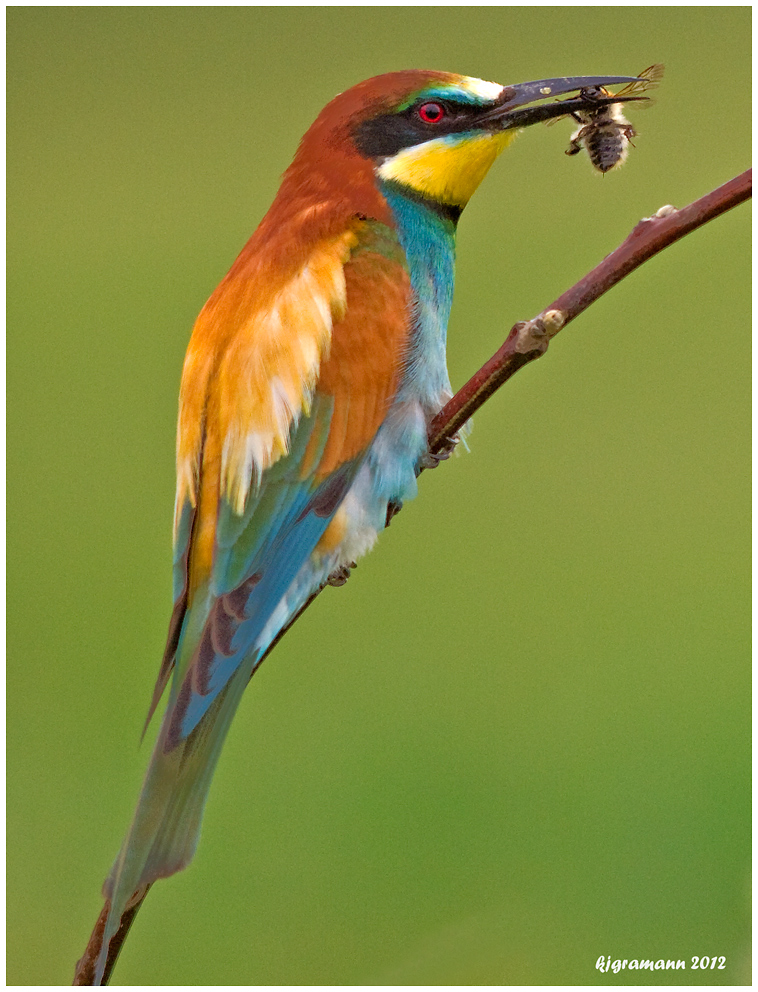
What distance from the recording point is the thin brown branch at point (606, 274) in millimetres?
1007

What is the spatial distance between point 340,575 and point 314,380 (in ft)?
1.10

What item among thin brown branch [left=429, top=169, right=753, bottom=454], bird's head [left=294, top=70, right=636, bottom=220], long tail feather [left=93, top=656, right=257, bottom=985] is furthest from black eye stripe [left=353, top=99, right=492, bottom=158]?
long tail feather [left=93, top=656, right=257, bottom=985]

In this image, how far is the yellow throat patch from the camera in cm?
158

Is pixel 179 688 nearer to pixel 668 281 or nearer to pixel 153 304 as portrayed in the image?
pixel 153 304

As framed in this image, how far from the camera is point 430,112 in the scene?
1569mm

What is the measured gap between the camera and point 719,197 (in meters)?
1.00

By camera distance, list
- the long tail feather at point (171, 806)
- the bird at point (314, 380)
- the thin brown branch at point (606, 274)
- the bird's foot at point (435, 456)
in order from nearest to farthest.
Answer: the thin brown branch at point (606, 274) → the long tail feather at point (171, 806) → the bird at point (314, 380) → the bird's foot at point (435, 456)

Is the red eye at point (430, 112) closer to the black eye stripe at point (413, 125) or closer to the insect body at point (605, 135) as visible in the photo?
the black eye stripe at point (413, 125)

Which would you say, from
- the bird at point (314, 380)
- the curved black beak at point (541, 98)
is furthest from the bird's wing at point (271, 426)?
the curved black beak at point (541, 98)

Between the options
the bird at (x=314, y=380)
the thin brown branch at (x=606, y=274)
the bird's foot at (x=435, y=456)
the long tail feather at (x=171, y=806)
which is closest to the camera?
the thin brown branch at (x=606, y=274)

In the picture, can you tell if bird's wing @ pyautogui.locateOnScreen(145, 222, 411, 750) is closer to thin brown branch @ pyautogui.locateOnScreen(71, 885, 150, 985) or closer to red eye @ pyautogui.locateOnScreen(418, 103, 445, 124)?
red eye @ pyautogui.locateOnScreen(418, 103, 445, 124)

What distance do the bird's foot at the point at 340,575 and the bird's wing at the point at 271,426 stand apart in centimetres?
14

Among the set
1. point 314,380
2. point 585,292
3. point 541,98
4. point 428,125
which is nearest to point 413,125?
point 428,125

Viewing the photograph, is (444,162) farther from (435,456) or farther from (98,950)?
(98,950)
